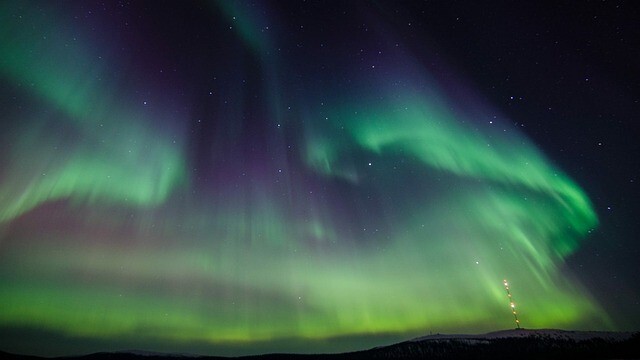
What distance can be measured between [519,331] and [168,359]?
101m

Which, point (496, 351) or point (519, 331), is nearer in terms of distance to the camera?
point (496, 351)

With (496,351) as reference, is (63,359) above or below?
above

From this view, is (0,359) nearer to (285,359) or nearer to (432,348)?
(285,359)

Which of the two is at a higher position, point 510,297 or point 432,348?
point 510,297

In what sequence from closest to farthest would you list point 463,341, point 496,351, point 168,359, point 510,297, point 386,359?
point 496,351 < point 386,359 < point 510,297 < point 463,341 < point 168,359

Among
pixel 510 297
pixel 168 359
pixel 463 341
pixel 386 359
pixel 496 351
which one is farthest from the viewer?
pixel 168 359

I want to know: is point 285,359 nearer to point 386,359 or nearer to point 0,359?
point 386,359

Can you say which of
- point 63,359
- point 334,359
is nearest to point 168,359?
point 63,359

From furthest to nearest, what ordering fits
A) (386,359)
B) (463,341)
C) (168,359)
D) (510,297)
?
1. (168,359)
2. (463,341)
3. (510,297)
4. (386,359)

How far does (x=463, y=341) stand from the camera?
9319 centimetres

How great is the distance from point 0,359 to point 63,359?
123 ft

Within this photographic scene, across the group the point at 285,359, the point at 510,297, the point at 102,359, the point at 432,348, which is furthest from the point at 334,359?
the point at 102,359

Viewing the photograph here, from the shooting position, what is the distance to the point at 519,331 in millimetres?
93312

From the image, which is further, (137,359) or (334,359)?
(137,359)
